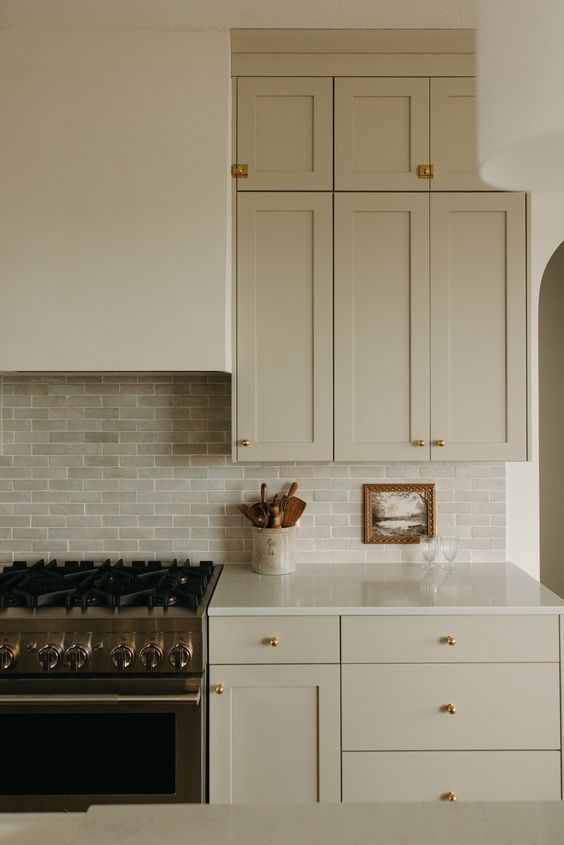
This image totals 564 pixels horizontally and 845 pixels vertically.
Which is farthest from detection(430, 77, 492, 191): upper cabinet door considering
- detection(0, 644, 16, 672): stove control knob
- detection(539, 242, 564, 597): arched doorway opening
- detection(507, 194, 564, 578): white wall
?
detection(0, 644, 16, 672): stove control knob

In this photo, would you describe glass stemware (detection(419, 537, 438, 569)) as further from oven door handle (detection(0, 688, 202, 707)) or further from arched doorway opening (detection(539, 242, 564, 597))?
oven door handle (detection(0, 688, 202, 707))

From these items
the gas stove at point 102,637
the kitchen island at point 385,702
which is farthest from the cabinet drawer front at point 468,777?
the gas stove at point 102,637

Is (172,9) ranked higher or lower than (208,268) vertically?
higher

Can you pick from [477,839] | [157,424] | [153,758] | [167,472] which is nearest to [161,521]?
[167,472]

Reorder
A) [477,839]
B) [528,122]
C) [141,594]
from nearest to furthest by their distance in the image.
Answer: [528,122] < [477,839] < [141,594]

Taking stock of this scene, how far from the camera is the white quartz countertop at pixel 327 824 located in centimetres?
82

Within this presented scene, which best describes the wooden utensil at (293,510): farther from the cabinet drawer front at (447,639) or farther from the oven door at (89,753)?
the oven door at (89,753)

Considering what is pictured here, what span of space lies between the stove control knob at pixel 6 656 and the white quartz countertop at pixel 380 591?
2.04 ft

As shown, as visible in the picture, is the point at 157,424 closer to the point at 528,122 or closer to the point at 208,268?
the point at 208,268

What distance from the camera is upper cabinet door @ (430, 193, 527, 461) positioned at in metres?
2.38

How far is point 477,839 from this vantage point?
820 mm

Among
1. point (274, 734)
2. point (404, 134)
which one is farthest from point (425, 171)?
point (274, 734)

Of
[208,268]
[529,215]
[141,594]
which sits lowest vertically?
[141,594]

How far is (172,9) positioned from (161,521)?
1872 millimetres
